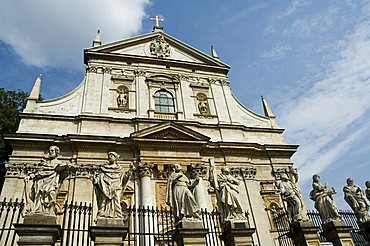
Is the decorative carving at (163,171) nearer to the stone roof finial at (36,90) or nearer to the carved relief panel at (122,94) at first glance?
the carved relief panel at (122,94)

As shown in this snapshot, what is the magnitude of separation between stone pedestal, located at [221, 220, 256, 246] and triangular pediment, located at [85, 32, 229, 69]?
1414 cm

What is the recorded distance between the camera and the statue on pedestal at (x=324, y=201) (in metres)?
9.61

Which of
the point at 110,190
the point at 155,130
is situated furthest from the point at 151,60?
the point at 110,190

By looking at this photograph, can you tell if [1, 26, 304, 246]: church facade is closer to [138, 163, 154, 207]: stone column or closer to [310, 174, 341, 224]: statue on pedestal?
[138, 163, 154, 207]: stone column

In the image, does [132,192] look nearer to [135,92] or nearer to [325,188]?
[135,92]

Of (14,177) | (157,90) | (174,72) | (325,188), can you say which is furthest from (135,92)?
(325,188)

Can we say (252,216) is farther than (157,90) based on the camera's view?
No

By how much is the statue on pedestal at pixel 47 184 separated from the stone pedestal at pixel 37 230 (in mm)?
213

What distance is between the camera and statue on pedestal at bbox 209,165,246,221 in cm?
820

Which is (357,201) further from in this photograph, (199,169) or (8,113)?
(8,113)

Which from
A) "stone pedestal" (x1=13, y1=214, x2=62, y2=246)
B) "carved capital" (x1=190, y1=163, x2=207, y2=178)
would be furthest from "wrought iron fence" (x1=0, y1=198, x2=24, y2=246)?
"carved capital" (x1=190, y1=163, x2=207, y2=178)

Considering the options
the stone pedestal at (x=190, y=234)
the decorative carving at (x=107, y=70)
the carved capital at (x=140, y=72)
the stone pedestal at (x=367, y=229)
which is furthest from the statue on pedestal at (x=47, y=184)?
the carved capital at (x=140, y=72)

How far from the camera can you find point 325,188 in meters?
10.1

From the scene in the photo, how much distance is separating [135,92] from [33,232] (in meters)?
12.3
